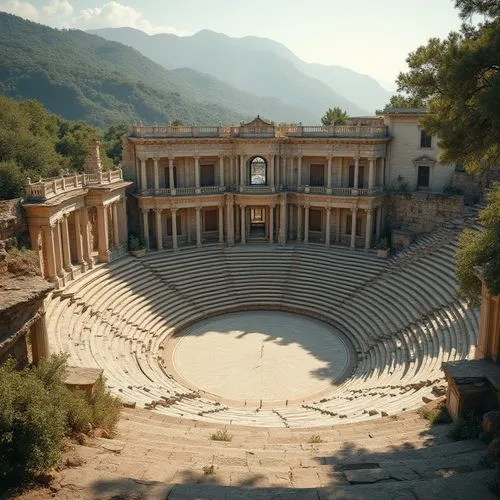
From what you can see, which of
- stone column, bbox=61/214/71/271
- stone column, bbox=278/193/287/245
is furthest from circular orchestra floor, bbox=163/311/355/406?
stone column, bbox=278/193/287/245

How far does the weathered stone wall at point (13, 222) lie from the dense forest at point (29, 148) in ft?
9.97

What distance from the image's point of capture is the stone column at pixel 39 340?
1597 centimetres

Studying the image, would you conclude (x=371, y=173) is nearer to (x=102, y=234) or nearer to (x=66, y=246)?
(x=102, y=234)

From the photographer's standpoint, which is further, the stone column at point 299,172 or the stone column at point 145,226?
the stone column at point 299,172

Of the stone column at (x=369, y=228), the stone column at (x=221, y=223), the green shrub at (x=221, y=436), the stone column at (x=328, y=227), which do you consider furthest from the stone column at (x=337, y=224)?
the green shrub at (x=221, y=436)

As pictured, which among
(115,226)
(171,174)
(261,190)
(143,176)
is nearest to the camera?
(115,226)

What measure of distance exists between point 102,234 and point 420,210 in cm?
2295

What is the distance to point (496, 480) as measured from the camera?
969cm

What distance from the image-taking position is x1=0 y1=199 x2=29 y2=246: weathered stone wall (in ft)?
78.4

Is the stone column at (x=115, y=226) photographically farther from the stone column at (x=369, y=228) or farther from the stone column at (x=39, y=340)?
the stone column at (x=39, y=340)

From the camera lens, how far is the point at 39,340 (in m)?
16.2

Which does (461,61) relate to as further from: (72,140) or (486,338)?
(72,140)

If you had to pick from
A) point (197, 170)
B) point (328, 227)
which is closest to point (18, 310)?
point (197, 170)

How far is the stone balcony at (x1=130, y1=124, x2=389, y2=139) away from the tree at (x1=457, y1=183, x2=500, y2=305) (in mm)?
Result: 20987
